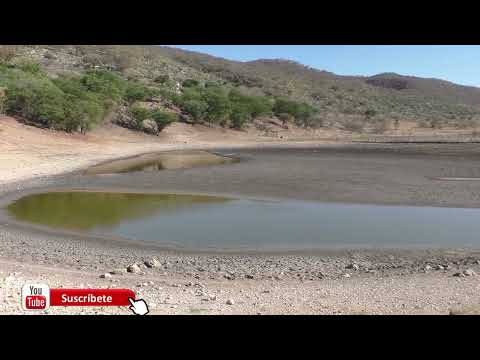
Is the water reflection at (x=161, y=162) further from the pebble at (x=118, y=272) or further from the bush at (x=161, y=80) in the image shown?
the bush at (x=161, y=80)

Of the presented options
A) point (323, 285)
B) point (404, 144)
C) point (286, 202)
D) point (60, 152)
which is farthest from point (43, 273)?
point (404, 144)

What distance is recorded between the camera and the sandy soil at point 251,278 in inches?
257

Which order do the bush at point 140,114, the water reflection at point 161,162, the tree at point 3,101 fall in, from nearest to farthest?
the water reflection at point 161,162 → the tree at point 3,101 → the bush at point 140,114

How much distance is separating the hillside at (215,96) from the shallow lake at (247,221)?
21.5 m

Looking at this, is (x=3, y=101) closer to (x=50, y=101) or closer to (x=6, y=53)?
(x=50, y=101)

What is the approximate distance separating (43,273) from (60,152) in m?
22.6

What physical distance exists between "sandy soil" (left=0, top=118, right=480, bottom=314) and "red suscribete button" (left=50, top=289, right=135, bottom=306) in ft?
0.42

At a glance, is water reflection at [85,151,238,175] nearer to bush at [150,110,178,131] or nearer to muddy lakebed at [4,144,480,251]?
muddy lakebed at [4,144,480,251]

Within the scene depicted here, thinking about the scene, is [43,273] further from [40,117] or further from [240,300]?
[40,117]

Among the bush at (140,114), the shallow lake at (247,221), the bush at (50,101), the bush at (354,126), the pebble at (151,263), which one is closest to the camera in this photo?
the pebble at (151,263)

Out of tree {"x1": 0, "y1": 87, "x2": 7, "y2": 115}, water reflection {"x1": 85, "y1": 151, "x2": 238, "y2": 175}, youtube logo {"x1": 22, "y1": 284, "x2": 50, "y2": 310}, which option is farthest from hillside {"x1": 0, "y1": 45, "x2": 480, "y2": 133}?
youtube logo {"x1": 22, "y1": 284, "x2": 50, "y2": 310}

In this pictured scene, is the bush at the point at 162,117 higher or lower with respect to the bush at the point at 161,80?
lower

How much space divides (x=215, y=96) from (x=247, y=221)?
37862 mm

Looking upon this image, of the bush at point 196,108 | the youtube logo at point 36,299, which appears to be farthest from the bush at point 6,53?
the youtube logo at point 36,299
